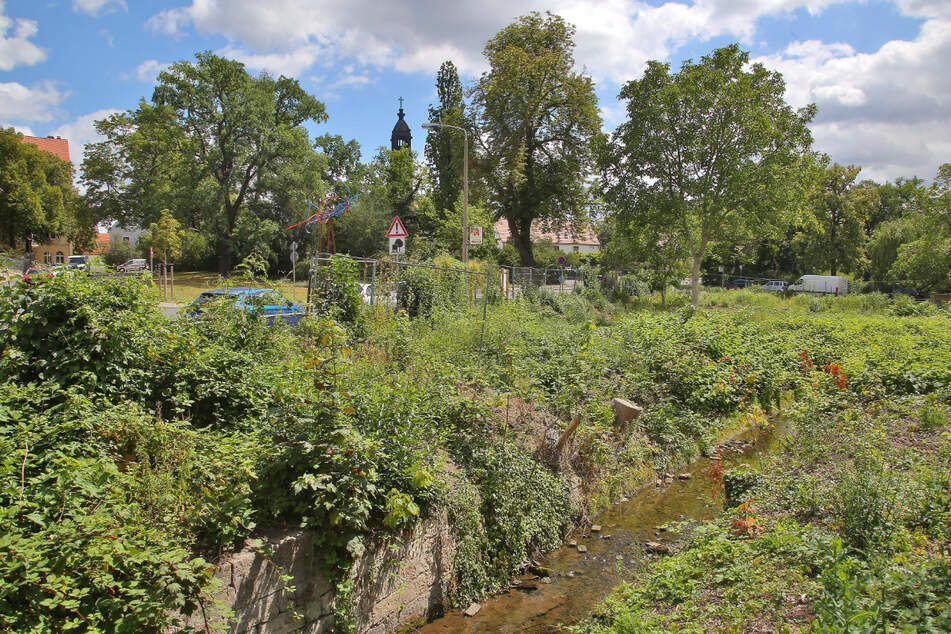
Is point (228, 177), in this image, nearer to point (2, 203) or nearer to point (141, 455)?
point (2, 203)

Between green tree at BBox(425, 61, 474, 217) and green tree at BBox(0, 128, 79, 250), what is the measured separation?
29864mm

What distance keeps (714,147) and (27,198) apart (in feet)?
159

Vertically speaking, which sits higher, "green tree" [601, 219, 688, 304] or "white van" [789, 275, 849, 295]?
"green tree" [601, 219, 688, 304]

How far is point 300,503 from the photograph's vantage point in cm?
479

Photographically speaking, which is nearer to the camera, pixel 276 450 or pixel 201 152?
pixel 276 450

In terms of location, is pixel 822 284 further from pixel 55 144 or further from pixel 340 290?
pixel 55 144

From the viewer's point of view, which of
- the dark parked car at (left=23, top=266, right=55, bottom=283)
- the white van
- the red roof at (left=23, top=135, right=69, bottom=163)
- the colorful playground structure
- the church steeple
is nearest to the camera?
the dark parked car at (left=23, top=266, right=55, bottom=283)

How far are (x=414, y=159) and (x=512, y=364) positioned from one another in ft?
168

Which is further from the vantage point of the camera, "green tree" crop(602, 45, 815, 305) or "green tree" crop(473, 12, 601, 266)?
"green tree" crop(473, 12, 601, 266)

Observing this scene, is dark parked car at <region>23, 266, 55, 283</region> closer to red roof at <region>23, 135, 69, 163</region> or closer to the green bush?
the green bush

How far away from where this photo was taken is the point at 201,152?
41312 millimetres

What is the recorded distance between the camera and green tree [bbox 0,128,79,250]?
138 feet

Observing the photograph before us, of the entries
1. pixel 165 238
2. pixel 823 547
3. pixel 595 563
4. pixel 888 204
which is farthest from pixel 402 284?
pixel 888 204

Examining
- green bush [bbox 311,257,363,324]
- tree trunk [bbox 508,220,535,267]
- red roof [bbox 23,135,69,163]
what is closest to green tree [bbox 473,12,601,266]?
tree trunk [bbox 508,220,535,267]
